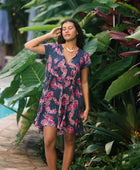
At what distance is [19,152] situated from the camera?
2.70 metres

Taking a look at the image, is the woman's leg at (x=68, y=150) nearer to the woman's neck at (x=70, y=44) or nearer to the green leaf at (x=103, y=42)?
the woman's neck at (x=70, y=44)

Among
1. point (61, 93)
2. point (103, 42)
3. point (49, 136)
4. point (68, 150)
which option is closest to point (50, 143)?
point (49, 136)

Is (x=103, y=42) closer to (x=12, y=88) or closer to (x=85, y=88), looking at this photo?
(x=85, y=88)

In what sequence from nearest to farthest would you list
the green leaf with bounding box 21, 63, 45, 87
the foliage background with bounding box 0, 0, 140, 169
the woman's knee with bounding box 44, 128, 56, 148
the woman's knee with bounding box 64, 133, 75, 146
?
the woman's knee with bounding box 44, 128, 56, 148 < the woman's knee with bounding box 64, 133, 75, 146 < the foliage background with bounding box 0, 0, 140, 169 < the green leaf with bounding box 21, 63, 45, 87

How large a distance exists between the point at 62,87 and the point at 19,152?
103 centimetres

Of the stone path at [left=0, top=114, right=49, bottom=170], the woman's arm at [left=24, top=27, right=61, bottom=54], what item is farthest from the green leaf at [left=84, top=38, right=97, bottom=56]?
the stone path at [left=0, top=114, right=49, bottom=170]

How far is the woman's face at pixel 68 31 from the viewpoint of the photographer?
1.95 m

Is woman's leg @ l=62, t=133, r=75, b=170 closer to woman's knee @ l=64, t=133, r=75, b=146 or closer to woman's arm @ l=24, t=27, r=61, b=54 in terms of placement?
woman's knee @ l=64, t=133, r=75, b=146

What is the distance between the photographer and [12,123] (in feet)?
11.6

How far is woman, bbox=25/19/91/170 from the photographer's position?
6.41 feet

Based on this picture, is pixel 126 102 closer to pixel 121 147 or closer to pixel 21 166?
pixel 121 147

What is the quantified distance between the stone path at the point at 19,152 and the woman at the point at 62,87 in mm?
471

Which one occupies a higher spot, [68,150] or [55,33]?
[55,33]

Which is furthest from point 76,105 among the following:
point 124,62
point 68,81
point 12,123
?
point 12,123
